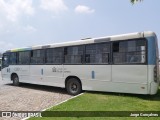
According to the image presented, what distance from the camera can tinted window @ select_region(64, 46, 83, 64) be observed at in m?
11.2

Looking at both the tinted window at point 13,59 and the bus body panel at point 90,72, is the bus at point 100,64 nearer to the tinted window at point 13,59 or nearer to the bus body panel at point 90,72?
the bus body panel at point 90,72

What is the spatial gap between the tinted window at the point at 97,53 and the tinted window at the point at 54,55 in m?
1.86

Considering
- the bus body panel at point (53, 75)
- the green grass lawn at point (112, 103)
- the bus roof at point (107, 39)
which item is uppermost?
Result: the bus roof at point (107, 39)

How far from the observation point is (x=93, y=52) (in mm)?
10742

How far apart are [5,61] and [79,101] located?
1007 cm

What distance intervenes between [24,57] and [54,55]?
3333 mm

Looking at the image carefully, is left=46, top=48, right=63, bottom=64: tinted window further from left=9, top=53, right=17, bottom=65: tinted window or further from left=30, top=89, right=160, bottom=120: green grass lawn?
left=9, top=53, right=17, bottom=65: tinted window

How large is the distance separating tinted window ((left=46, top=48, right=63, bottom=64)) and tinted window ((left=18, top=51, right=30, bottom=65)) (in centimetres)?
223

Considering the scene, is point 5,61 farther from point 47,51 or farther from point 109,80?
point 109,80

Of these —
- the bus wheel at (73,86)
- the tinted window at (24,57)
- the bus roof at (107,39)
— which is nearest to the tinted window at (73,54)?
the bus roof at (107,39)

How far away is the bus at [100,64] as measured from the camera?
29.6 ft

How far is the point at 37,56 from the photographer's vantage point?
541 inches

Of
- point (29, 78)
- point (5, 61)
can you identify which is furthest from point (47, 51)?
point (5, 61)

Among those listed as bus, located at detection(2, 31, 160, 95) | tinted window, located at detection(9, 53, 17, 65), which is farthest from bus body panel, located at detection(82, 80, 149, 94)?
tinted window, located at detection(9, 53, 17, 65)
